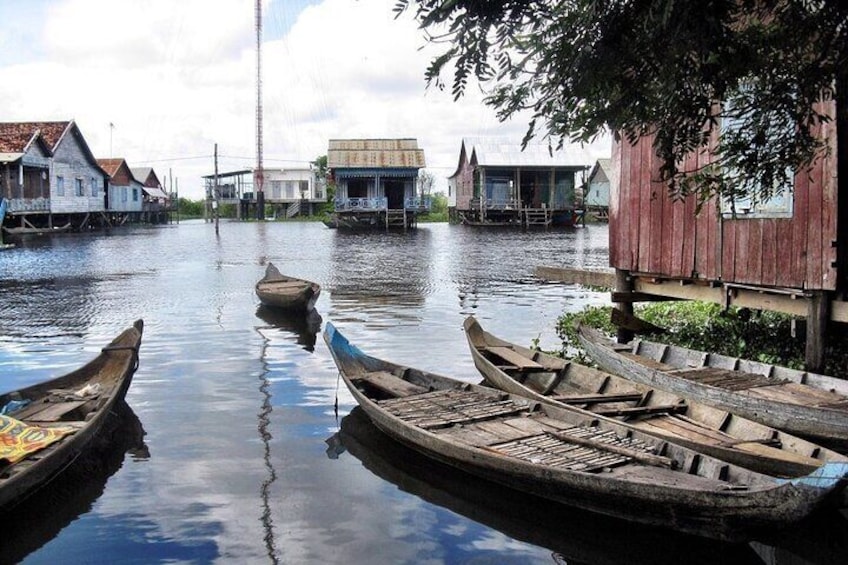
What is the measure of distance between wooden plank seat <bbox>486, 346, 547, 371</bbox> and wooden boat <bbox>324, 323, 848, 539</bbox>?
41.4 inches

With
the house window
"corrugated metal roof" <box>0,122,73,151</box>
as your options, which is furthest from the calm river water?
"corrugated metal roof" <box>0,122,73,151</box>

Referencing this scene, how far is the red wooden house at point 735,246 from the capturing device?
376 inches

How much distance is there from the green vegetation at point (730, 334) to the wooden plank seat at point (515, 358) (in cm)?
203

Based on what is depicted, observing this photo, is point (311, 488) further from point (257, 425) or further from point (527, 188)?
point (527, 188)

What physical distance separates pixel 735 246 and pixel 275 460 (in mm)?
6516

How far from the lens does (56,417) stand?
27.7 ft

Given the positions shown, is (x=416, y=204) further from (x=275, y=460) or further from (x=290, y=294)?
(x=275, y=460)

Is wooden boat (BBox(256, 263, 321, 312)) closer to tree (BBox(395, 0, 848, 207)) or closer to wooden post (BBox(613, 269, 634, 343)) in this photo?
wooden post (BBox(613, 269, 634, 343))

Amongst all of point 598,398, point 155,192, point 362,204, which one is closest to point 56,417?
point 598,398

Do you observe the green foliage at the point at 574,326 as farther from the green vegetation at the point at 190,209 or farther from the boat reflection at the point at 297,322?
the green vegetation at the point at 190,209

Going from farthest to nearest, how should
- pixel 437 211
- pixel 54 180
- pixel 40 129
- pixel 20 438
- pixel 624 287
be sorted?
pixel 437 211 → pixel 54 180 → pixel 40 129 → pixel 624 287 → pixel 20 438

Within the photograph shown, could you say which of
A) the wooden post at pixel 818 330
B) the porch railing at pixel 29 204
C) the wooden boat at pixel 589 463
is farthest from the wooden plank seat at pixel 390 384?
the porch railing at pixel 29 204

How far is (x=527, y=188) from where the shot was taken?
6047 centimetres

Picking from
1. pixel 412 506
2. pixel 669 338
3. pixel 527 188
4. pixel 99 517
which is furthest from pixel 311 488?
pixel 527 188
